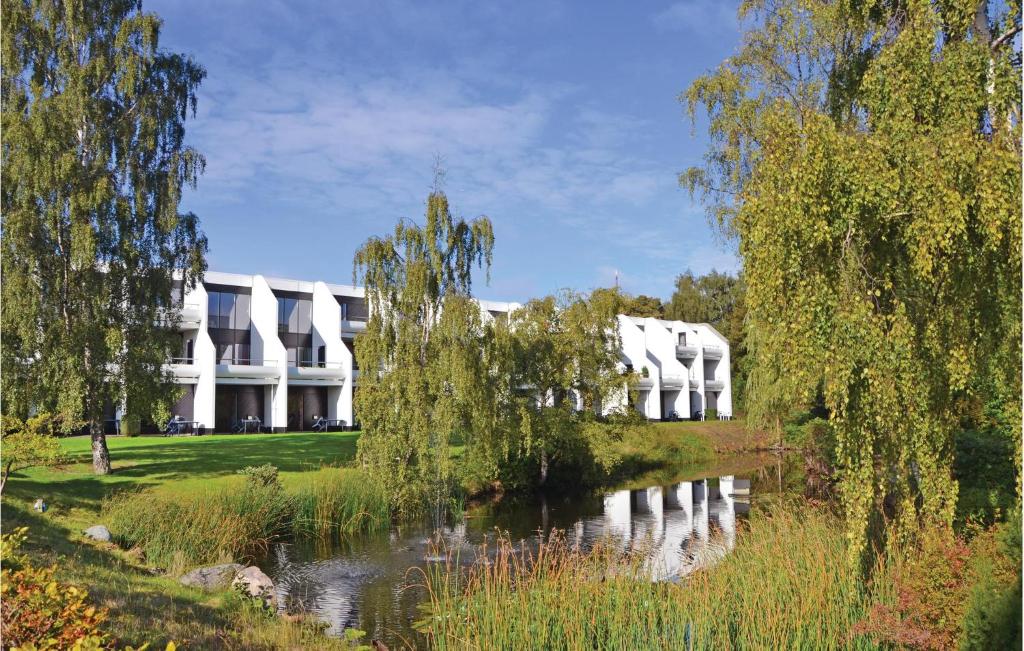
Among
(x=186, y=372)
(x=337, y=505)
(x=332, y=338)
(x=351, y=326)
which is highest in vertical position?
(x=351, y=326)

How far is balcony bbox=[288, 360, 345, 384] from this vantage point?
142ft

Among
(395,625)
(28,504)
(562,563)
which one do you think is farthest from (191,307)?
(562,563)

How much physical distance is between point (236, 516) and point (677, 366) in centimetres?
4860

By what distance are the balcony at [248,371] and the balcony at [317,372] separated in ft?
3.49

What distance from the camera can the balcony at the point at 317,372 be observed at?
43.1 m

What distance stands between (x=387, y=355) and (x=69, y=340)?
8161mm

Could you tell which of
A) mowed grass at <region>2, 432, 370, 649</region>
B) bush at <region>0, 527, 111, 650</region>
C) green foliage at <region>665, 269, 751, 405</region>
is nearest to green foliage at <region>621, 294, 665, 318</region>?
green foliage at <region>665, 269, 751, 405</region>

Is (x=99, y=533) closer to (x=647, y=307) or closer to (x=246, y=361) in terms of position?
(x=246, y=361)

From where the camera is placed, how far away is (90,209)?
779 inches

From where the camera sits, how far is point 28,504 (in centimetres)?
1472

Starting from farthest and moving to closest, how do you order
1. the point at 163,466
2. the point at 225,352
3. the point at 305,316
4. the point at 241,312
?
the point at 305,316, the point at 241,312, the point at 225,352, the point at 163,466

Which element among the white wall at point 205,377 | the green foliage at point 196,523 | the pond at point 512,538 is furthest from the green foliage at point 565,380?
the white wall at point 205,377

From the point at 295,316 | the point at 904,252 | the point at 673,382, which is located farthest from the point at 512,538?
the point at 673,382

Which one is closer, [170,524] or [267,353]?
[170,524]
